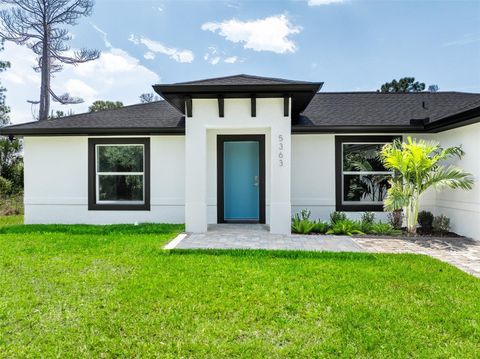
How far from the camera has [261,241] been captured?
7.26 meters

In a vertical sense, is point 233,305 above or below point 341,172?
below

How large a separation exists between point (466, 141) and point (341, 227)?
372cm

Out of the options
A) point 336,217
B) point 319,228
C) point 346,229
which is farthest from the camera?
point 336,217

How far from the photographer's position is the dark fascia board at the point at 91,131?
9.34m

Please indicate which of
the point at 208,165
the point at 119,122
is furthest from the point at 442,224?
the point at 119,122

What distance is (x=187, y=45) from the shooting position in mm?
19562

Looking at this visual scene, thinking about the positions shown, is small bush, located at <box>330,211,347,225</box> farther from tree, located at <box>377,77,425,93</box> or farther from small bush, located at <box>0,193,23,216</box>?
tree, located at <box>377,77,425,93</box>

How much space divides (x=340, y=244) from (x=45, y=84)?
23.4 m

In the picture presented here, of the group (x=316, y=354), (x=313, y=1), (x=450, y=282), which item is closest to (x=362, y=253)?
(x=450, y=282)

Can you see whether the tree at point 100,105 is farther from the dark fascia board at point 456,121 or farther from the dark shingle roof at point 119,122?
the dark fascia board at point 456,121

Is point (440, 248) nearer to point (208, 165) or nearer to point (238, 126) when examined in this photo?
point (238, 126)

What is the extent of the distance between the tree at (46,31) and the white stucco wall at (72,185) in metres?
15.0

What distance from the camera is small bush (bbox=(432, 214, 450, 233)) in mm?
8484

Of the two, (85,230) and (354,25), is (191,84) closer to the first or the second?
(85,230)
